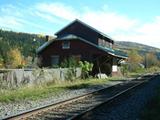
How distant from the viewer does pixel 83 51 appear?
45.2 meters

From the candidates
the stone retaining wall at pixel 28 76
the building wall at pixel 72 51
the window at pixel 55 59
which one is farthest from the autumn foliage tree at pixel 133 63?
the stone retaining wall at pixel 28 76

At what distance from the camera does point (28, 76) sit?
23.2 meters

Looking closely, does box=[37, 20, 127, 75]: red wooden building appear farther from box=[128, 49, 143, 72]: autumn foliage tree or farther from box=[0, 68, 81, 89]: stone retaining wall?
box=[128, 49, 143, 72]: autumn foliage tree

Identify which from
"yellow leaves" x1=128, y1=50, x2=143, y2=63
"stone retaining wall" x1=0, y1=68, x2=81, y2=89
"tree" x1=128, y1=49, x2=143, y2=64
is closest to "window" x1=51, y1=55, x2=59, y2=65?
"stone retaining wall" x1=0, y1=68, x2=81, y2=89

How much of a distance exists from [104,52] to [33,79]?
2011 centimetres

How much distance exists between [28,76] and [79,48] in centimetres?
2306

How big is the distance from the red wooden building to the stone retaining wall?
533 inches

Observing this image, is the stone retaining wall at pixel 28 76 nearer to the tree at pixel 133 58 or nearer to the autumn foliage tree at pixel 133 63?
the autumn foliage tree at pixel 133 63

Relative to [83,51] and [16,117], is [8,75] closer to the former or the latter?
[16,117]

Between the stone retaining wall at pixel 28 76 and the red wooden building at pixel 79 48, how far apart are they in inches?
533

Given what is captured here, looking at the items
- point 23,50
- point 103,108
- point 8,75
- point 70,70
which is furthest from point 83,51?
point 23,50

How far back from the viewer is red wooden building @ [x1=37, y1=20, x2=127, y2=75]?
147 feet

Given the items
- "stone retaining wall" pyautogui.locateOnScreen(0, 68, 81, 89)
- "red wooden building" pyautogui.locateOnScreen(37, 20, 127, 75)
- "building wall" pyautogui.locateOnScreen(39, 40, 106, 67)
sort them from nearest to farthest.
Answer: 1. "stone retaining wall" pyautogui.locateOnScreen(0, 68, 81, 89)
2. "building wall" pyautogui.locateOnScreen(39, 40, 106, 67)
3. "red wooden building" pyautogui.locateOnScreen(37, 20, 127, 75)

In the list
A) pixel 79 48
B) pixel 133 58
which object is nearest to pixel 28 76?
pixel 79 48
